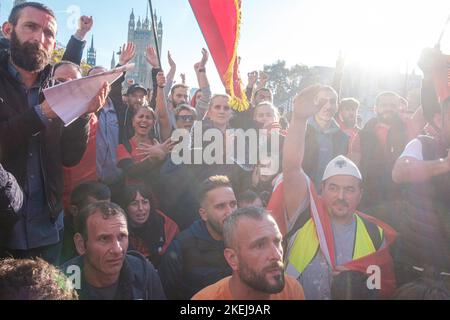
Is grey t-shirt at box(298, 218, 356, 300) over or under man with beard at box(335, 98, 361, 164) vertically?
under

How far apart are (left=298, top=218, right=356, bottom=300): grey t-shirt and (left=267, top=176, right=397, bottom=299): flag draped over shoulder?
0.09 ft

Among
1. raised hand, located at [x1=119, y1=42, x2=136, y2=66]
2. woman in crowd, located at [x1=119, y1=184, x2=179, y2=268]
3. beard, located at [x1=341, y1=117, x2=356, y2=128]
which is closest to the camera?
woman in crowd, located at [x1=119, y1=184, x2=179, y2=268]

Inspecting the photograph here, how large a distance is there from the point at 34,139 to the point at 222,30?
1429 mm

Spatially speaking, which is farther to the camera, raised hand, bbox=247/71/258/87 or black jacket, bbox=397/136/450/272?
raised hand, bbox=247/71/258/87

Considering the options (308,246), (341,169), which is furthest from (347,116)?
(308,246)

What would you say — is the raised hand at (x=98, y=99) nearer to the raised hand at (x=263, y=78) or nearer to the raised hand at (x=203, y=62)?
the raised hand at (x=203, y=62)

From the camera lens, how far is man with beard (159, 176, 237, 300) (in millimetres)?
2143

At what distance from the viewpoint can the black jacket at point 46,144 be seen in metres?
1.79

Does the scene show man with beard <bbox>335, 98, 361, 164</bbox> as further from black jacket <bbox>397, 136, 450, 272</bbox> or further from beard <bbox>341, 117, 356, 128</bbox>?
black jacket <bbox>397, 136, 450, 272</bbox>

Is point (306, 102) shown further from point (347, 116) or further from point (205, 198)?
point (347, 116)

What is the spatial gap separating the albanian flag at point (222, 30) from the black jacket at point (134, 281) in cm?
118

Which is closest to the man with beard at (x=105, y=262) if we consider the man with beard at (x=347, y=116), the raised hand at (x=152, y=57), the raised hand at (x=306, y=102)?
the raised hand at (x=306, y=102)

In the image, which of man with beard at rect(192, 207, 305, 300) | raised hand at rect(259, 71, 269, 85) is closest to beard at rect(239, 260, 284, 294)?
man with beard at rect(192, 207, 305, 300)
